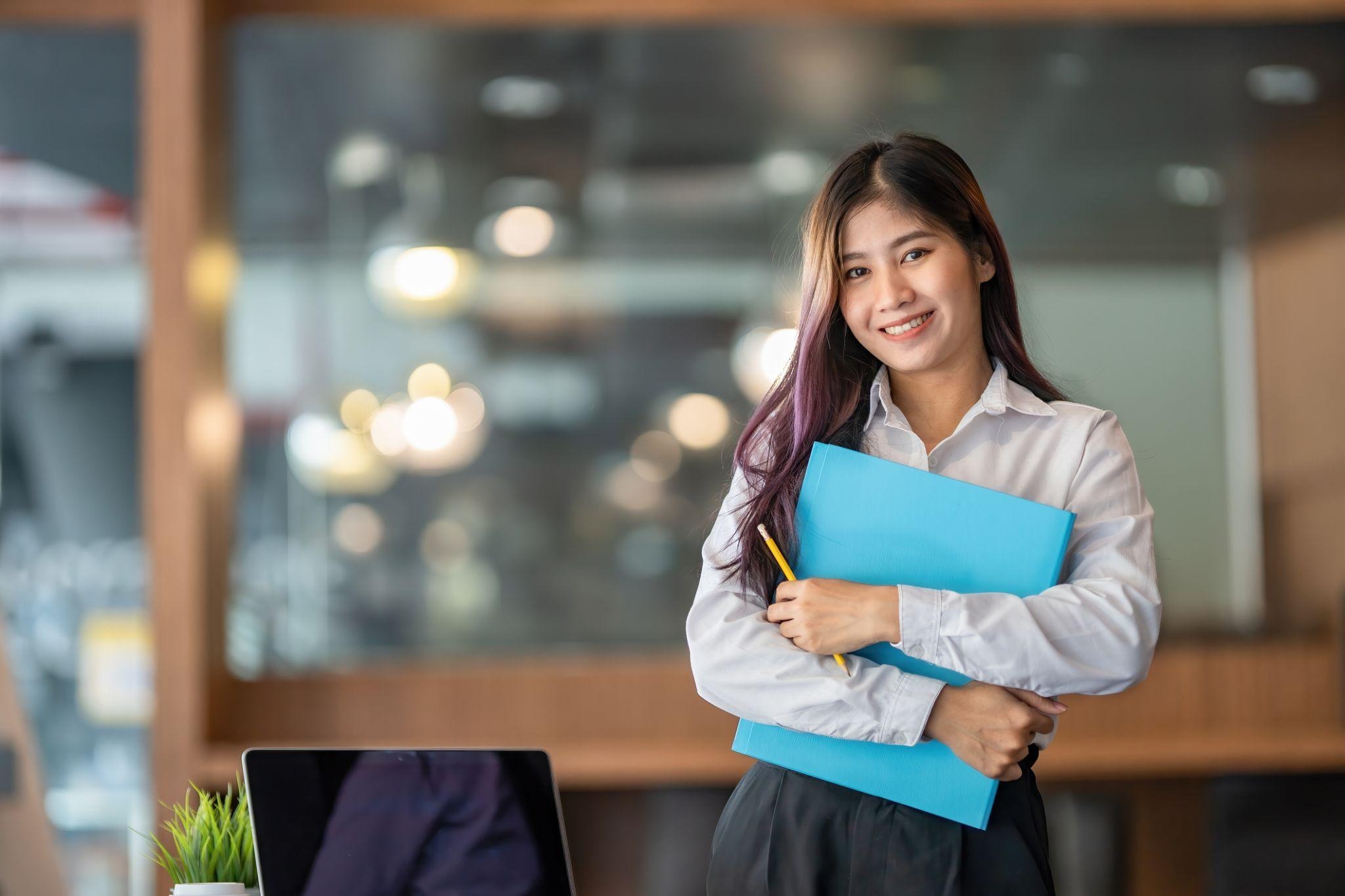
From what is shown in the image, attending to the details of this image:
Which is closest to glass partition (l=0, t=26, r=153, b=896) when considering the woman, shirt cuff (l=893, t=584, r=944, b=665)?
the woman

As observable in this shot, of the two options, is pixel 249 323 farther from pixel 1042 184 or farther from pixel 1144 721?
pixel 1144 721

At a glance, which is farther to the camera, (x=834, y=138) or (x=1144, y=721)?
(x=834, y=138)

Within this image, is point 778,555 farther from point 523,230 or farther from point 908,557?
point 523,230

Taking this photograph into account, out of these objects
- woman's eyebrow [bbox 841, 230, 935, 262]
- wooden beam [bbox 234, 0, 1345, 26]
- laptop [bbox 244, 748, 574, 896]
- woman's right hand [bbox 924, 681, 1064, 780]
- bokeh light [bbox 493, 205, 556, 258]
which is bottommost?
laptop [bbox 244, 748, 574, 896]

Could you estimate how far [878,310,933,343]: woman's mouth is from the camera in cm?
128

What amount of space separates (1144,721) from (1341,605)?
0.68 meters

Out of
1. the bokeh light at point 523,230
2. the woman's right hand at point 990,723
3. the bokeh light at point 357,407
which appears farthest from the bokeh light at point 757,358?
the woman's right hand at point 990,723

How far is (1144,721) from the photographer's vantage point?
147 inches

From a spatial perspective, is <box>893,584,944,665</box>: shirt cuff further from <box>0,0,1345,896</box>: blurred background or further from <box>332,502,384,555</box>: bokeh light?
<box>332,502,384,555</box>: bokeh light

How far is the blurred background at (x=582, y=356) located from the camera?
3.44 metres

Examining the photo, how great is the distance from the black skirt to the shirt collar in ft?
1.12

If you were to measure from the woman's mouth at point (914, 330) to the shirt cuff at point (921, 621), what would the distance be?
0.86 ft

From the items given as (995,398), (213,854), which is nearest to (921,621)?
(995,398)

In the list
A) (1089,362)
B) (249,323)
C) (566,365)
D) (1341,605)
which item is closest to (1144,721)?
(1341,605)
